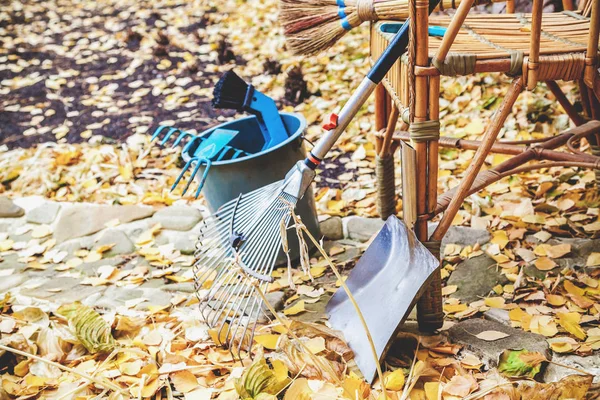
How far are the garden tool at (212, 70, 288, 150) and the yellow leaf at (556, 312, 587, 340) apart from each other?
3.68 feet

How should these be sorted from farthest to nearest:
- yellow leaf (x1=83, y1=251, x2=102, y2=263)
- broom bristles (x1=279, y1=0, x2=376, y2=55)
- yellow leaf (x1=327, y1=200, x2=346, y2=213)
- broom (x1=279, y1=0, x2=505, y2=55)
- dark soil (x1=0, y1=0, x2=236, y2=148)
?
1. dark soil (x1=0, y1=0, x2=236, y2=148)
2. yellow leaf (x1=327, y1=200, x2=346, y2=213)
3. yellow leaf (x1=83, y1=251, x2=102, y2=263)
4. broom bristles (x1=279, y1=0, x2=376, y2=55)
5. broom (x1=279, y1=0, x2=505, y2=55)

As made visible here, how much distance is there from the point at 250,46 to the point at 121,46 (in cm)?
137

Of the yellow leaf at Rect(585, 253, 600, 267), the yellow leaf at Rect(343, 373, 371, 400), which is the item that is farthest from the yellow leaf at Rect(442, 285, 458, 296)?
the yellow leaf at Rect(343, 373, 371, 400)

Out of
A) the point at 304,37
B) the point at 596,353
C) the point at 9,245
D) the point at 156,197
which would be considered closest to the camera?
the point at 596,353

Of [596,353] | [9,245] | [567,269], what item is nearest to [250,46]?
[9,245]

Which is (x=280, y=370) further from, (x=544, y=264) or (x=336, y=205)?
(x=336, y=205)

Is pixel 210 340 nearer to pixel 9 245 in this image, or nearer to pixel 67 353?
pixel 67 353

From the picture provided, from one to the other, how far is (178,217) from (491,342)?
161 centimetres

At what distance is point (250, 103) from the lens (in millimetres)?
1889

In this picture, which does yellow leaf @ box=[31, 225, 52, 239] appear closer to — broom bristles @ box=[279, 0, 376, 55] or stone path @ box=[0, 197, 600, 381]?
stone path @ box=[0, 197, 600, 381]

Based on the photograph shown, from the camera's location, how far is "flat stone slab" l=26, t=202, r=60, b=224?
2617mm

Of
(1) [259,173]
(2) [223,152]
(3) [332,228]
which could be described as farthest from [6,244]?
(3) [332,228]

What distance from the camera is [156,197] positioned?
2732mm

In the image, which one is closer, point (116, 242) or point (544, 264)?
point (544, 264)
